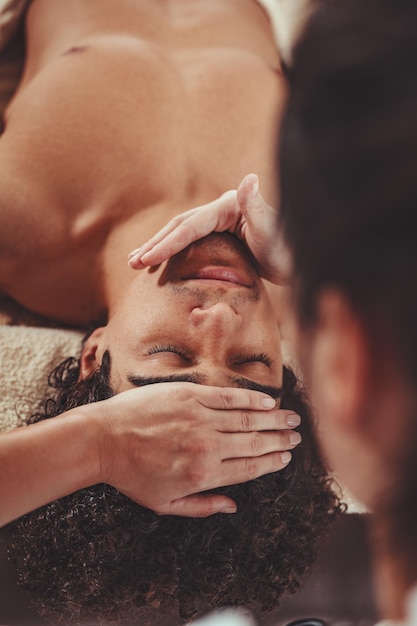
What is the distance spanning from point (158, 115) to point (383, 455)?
1.17 meters

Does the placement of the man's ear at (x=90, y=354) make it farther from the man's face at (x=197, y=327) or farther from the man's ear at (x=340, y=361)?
the man's ear at (x=340, y=361)

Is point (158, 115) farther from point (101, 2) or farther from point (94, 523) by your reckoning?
point (94, 523)

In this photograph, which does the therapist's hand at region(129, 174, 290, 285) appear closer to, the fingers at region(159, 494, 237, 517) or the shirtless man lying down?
the shirtless man lying down

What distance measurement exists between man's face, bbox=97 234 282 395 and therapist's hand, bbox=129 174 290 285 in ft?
0.10

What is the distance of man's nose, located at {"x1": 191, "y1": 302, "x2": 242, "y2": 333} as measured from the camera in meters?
1.24

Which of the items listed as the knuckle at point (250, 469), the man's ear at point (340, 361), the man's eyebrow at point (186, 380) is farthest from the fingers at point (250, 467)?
the man's ear at point (340, 361)

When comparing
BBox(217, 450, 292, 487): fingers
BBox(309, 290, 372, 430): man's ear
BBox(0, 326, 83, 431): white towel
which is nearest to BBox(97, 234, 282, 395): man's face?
BBox(217, 450, 292, 487): fingers

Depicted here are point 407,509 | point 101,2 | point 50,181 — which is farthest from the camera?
point 101,2

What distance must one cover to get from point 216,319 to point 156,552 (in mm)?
374

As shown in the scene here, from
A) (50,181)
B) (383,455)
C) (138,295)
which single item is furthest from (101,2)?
(383,455)

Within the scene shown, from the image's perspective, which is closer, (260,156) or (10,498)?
(10,498)

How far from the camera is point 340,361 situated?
608 mm

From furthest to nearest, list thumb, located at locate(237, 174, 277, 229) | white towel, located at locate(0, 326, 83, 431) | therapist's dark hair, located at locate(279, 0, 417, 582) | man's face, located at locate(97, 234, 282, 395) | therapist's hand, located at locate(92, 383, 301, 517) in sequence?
1. white towel, located at locate(0, 326, 83, 431)
2. thumb, located at locate(237, 174, 277, 229)
3. man's face, located at locate(97, 234, 282, 395)
4. therapist's hand, located at locate(92, 383, 301, 517)
5. therapist's dark hair, located at locate(279, 0, 417, 582)

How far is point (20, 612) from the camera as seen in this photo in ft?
4.47
